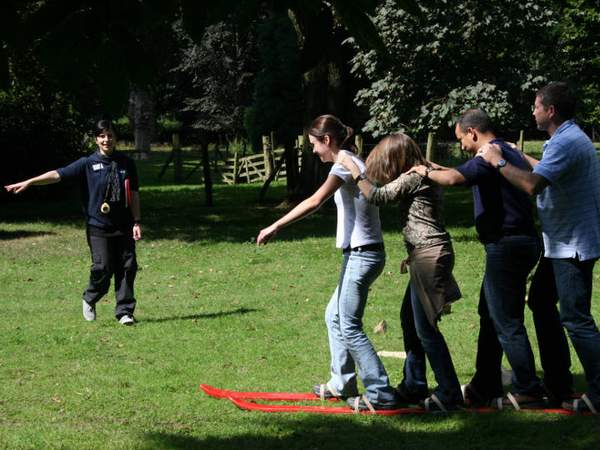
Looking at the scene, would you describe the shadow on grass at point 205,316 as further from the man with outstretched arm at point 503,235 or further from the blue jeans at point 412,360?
the man with outstretched arm at point 503,235

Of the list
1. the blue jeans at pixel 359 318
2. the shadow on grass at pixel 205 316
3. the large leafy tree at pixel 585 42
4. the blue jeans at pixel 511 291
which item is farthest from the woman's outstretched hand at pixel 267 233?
the large leafy tree at pixel 585 42

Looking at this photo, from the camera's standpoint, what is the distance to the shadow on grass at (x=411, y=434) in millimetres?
5711

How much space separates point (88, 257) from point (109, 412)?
10288 mm

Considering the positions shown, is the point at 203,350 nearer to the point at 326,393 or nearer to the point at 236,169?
the point at 326,393

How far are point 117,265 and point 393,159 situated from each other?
465cm

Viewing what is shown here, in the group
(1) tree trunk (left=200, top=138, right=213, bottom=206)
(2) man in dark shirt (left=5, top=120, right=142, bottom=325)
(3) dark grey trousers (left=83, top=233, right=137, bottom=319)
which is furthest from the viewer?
(1) tree trunk (left=200, top=138, right=213, bottom=206)

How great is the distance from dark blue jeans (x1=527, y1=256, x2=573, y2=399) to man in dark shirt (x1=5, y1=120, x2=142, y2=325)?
456 cm

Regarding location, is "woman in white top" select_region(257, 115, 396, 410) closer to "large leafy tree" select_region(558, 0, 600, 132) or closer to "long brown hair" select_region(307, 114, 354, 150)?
"long brown hair" select_region(307, 114, 354, 150)

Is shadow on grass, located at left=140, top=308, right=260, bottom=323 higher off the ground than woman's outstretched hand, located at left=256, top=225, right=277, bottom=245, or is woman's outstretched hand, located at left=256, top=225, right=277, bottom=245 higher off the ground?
woman's outstretched hand, located at left=256, top=225, right=277, bottom=245

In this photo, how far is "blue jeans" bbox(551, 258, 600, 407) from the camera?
5988 millimetres

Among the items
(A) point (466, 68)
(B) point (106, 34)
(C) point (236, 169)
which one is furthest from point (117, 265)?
(C) point (236, 169)

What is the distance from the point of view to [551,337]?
Answer: 21.0ft

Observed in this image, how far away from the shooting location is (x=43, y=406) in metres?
6.96

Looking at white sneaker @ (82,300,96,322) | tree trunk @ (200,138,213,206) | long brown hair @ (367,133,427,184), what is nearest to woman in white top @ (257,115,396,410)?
long brown hair @ (367,133,427,184)
